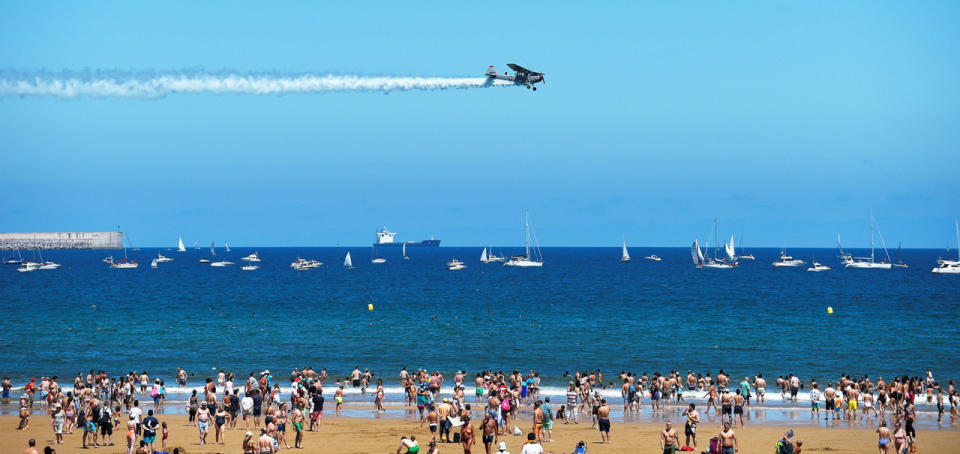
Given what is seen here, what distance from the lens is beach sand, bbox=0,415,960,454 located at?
27188mm

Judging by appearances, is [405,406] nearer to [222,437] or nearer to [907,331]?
[222,437]

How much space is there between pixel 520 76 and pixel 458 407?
1784 centimetres

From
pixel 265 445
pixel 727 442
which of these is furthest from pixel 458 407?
pixel 727 442

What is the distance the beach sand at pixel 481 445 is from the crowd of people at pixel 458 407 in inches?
18.7

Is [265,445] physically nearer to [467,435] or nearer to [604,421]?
[467,435]

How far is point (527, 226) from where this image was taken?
565 feet

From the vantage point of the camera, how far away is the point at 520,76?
4144cm

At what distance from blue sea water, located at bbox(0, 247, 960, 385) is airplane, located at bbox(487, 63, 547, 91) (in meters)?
15.7

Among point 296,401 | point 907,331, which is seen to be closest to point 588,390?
point 296,401

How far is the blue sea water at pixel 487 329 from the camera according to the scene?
50938 millimetres

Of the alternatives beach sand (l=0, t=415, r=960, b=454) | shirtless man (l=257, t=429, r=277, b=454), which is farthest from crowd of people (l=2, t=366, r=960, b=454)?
beach sand (l=0, t=415, r=960, b=454)

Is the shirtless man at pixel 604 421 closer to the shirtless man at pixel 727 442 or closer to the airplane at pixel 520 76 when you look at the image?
the shirtless man at pixel 727 442

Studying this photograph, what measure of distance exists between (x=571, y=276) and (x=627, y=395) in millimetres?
118505

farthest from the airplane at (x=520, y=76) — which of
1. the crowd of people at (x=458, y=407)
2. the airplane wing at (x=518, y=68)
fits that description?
the crowd of people at (x=458, y=407)
